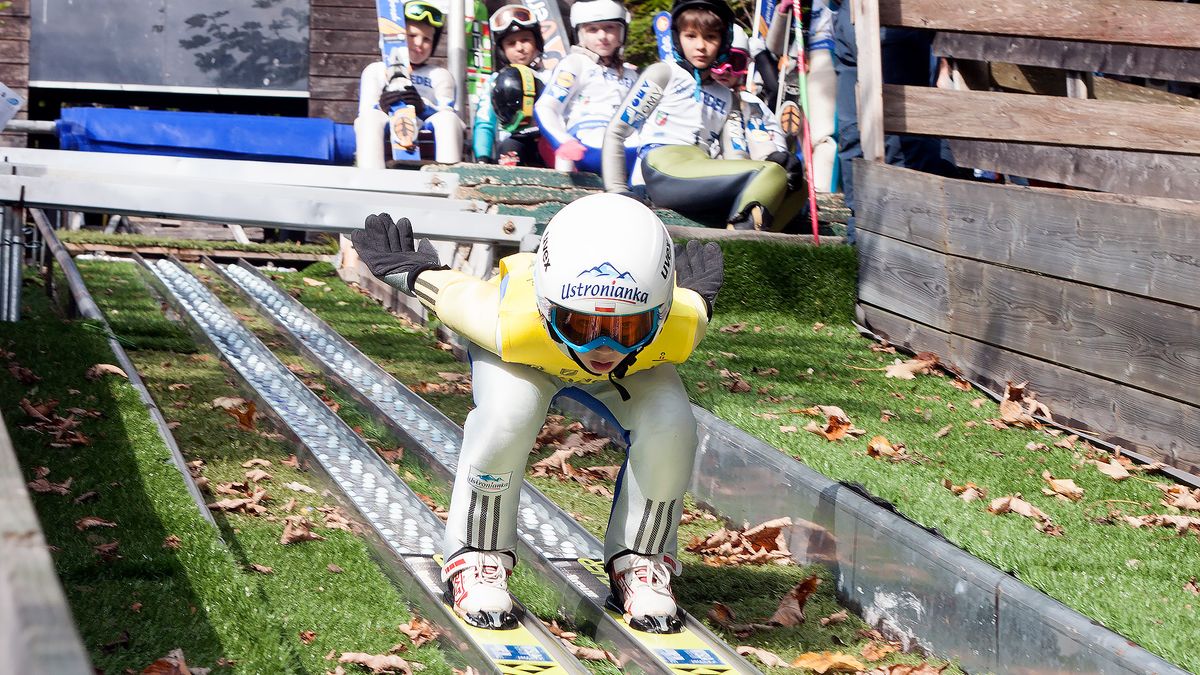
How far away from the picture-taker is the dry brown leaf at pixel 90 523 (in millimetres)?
4668

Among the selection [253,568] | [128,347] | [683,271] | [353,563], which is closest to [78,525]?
[253,568]

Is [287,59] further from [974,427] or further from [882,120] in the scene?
[974,427]

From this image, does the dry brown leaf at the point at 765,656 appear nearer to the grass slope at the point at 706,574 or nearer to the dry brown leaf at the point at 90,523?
the grass slope at the point at 706,574

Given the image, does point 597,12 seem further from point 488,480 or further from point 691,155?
point 488,480

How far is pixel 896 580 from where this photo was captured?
4609mm

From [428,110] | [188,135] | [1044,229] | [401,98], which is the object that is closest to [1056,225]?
[1044,229]

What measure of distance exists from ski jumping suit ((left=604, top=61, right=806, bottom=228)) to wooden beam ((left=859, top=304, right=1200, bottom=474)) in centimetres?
195

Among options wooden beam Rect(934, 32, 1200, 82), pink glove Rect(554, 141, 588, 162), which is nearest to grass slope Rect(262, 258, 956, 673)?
wooden beam Rect(934, 32, 1200, 82)

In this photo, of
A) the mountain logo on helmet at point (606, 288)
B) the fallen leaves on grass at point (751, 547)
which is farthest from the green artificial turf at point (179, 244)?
the mountain logo on helmet at point (606, 288)

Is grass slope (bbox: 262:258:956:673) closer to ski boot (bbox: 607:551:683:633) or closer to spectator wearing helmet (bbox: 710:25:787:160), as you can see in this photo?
ski boot (bbox: 607:551:683:633)

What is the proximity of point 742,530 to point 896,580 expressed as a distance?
42.2 inches

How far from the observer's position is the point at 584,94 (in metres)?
12.9

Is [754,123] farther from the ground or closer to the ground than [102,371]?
farther from the ground

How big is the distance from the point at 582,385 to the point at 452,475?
165 cm
